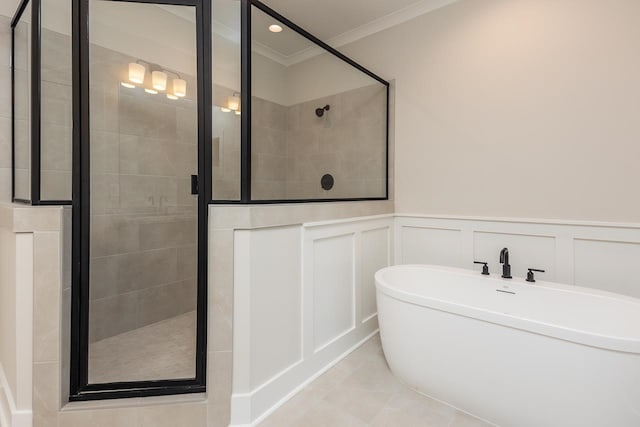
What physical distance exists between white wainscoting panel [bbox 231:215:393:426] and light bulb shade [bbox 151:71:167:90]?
5.14 ft

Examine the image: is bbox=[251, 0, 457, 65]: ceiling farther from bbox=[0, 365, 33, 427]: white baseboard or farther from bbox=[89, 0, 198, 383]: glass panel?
bbox=[0, 365, 33, 427]: white baseboard

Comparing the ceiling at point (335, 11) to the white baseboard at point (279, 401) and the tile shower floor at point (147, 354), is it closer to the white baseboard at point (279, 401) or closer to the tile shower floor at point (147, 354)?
the tile shower floor at point (147, 354)

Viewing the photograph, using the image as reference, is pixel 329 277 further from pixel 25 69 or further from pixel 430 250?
pixel 25 69

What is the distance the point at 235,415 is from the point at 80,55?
1.86 meters

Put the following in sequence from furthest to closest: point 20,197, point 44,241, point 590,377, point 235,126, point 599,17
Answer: point 599,17, point 20,197, point 235,126, point 44,241, point 590,377

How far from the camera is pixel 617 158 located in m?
1.75

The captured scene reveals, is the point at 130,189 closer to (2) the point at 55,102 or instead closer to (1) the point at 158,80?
(2) the point at 55,102

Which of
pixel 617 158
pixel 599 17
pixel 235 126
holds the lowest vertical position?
pixel 617 158

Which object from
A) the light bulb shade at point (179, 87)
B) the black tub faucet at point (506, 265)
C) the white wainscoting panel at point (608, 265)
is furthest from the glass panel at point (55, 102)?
the white wainscoting panel at point (608, 265)

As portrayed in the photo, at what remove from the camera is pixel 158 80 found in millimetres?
2238

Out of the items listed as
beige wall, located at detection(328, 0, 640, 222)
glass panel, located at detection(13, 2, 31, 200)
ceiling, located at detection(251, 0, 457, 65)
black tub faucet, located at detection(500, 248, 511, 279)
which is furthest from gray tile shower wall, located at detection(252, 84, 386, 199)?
glass panel, located at detection(13, 2, 31, 200)

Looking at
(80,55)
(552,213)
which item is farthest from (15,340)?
(552,213)

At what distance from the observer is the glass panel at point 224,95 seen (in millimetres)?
1482

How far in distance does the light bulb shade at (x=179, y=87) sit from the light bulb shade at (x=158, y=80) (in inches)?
5.3
